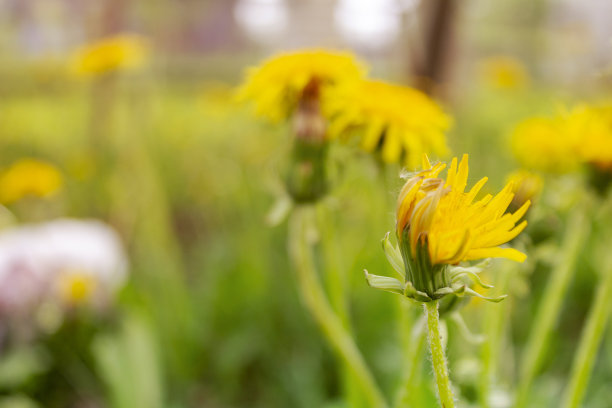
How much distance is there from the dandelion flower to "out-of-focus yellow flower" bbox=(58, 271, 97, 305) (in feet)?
3.58

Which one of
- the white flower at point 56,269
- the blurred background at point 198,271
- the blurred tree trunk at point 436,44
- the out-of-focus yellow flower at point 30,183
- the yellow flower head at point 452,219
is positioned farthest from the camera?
the blurred tree trunk at point 436,44

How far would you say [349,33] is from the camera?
17.0 ft

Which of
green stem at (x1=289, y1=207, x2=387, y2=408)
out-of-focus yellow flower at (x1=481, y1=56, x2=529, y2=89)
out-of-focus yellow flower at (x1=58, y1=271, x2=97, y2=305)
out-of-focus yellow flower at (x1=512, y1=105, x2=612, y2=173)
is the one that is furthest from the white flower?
out-of-focus yellow flower at (x1=481, y1=56, x2=529, y2=89)

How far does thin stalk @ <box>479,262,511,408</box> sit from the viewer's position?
466 mm

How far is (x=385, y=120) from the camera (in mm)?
552

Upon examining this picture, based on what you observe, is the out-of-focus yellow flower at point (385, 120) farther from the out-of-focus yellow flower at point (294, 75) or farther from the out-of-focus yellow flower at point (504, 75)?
the out-of-focus yellow flower at point (504, 75)

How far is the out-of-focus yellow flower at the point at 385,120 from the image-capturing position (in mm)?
545

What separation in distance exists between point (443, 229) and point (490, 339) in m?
0.24

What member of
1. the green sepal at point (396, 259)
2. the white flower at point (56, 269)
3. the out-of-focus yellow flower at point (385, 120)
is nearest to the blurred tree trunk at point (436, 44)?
the white flower at point (56, 269)

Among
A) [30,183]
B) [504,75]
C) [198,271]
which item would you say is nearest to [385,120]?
[30,183]

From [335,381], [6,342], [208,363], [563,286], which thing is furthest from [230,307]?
[563,286]

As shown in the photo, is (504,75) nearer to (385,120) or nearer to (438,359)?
(385,120)

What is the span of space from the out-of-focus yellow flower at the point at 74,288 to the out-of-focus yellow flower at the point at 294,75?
831mm

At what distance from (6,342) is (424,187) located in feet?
3.92
